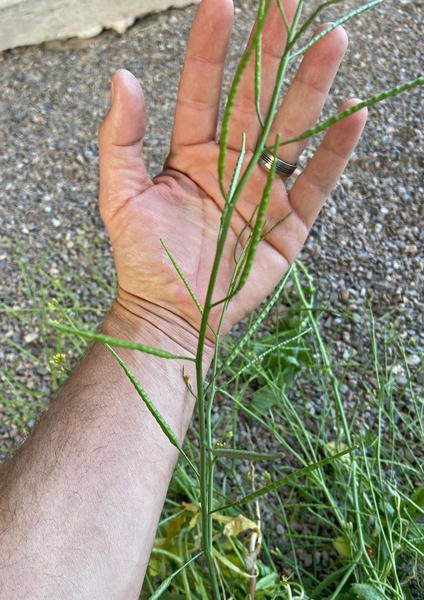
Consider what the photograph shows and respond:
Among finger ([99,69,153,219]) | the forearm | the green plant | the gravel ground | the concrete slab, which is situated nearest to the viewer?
the green plant

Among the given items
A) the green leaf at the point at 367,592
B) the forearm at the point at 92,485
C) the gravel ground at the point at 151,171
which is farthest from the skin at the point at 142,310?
the gravel ground at the point at 151,171

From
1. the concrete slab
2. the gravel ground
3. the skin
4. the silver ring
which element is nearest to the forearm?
the skin

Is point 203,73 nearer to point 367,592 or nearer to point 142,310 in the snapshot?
point 142,310

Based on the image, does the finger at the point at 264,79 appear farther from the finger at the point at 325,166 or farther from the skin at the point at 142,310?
the finger at the point at 325,166

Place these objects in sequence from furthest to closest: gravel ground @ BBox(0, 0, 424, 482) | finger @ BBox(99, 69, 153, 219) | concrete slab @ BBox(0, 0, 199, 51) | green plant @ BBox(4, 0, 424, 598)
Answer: concrete slab @ BBox(0, 0, 199, 51), gravel ground @ BBox(0, 0, 424, 482), finger @ BBox(99, 69, 153, 219), green plant @ BBox(4, 0, 424, 598)

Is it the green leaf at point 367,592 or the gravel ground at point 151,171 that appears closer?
the green leaf at point 367,592

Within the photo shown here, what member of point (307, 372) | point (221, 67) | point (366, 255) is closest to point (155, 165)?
point (366, 255)

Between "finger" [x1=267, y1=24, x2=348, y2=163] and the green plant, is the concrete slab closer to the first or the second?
the green plant

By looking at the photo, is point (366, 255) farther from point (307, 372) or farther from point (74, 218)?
point (74, 218)
